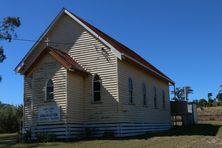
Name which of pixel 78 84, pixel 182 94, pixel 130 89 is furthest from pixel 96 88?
pixel 182 94

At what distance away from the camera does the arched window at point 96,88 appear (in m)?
28.1

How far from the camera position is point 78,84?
2752cm

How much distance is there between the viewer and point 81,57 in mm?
28906

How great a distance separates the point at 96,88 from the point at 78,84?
1316 millimetres

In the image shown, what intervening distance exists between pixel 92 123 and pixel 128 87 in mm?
3687

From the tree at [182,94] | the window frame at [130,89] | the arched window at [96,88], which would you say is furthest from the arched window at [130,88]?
the tree at [182,94]

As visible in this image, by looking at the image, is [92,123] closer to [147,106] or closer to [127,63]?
[127,63]

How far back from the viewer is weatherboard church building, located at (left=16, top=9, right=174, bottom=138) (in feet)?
85.6

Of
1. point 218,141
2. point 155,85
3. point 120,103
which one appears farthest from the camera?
point 155,85

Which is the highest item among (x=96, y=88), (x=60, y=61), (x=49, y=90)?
(x=60, y=61)

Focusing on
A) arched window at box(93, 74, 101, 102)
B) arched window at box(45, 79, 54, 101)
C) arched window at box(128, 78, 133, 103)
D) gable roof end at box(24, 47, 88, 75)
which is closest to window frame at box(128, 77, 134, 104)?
arched window at box(128, 78, 133, 103)

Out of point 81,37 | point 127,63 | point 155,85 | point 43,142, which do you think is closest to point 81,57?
point 81,37

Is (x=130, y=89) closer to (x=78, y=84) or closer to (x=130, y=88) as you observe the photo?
(x=130, y=88)

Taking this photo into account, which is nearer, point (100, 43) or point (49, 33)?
point (100, 43)
